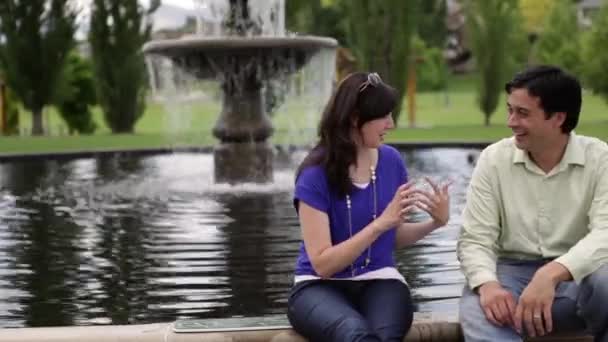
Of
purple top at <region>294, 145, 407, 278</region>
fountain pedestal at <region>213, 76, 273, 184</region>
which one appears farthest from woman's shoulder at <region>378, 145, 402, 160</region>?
fountain pedestal at <region>213, 76, 273, 184</region>

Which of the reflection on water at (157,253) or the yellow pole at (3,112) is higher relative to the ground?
the reflection on water at (157,253)

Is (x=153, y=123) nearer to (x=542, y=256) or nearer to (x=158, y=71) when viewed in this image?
(x=158, y=71)

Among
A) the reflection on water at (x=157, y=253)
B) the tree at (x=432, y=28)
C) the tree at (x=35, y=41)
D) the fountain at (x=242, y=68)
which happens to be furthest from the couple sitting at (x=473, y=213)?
the tree at (x=432, y=28)

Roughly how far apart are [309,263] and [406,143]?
15598mm

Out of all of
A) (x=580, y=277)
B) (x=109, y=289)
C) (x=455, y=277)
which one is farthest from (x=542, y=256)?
(x=109, y=289)

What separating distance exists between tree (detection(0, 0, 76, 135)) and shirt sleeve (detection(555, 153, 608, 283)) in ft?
72.2

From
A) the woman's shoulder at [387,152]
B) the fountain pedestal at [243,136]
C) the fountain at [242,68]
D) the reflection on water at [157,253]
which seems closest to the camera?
the woman's shoulder at [387,152]

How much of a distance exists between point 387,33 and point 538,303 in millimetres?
22122

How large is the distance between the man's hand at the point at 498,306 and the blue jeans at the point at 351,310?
31cm

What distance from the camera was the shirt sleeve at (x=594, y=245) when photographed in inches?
141

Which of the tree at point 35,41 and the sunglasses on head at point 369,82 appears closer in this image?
the sunglasses on head at point 369,82

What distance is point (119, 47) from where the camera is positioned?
25484mm

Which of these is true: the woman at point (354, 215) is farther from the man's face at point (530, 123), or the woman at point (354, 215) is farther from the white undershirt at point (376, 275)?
the man's face at point (530, 123)

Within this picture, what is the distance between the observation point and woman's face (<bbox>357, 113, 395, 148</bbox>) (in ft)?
12.2
